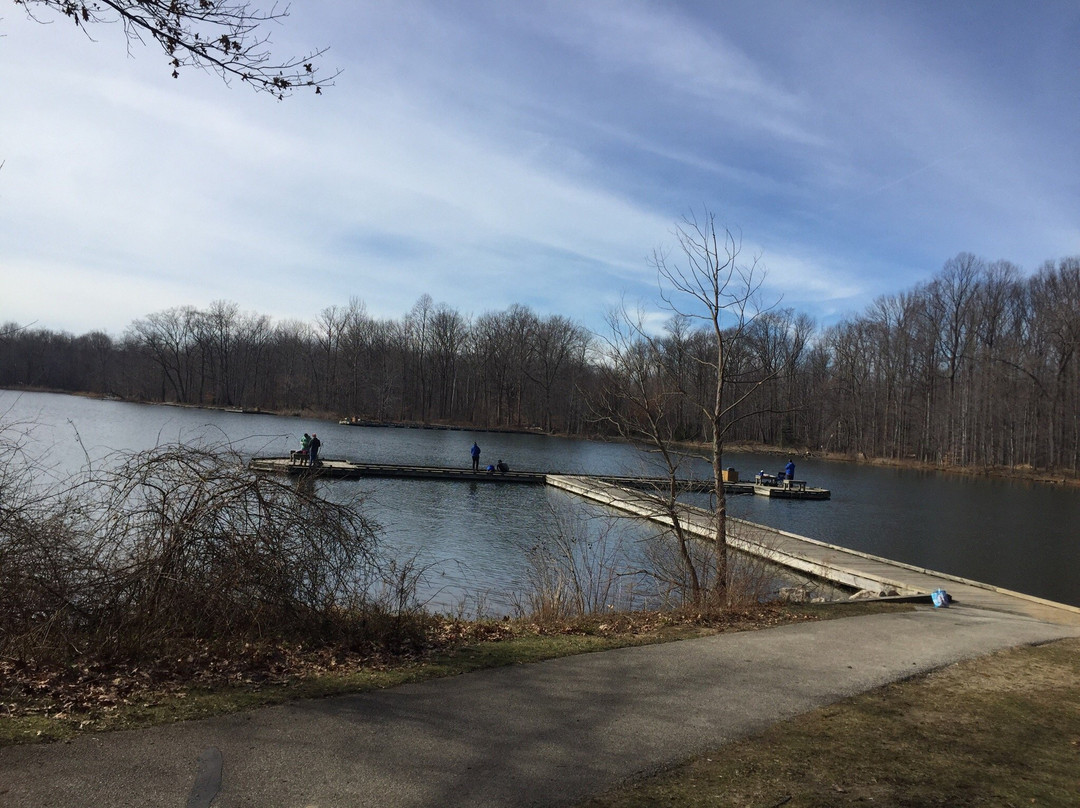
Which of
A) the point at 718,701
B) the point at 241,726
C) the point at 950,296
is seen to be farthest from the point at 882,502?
the point at 950,296

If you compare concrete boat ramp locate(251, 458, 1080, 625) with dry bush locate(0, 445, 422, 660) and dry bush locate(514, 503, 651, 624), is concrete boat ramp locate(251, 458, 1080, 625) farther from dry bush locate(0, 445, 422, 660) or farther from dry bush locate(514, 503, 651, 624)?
dry bush locate(514, 503, 651, 624)

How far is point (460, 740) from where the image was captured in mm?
4574

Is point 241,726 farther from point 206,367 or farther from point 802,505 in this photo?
point 206,367

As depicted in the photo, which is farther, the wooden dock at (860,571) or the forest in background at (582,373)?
the forest in background at (582,373)

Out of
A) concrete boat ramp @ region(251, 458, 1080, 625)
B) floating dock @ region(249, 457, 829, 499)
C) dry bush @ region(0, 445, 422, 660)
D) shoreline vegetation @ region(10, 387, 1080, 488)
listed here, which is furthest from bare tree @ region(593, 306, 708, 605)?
shoreline vegetation @ region(10, 387, 1080, 488)

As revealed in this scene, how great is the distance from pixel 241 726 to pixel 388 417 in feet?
267

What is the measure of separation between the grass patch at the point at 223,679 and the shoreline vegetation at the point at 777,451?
40.8 metres

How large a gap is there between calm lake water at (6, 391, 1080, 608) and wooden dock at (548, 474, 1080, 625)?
2.45m

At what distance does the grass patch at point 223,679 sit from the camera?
4.45 m

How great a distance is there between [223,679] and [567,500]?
1075 inches

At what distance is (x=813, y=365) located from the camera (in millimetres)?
83562

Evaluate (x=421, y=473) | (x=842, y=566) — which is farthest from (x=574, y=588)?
(x=421, y=473)

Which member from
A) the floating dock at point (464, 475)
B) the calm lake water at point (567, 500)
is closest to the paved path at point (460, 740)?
the calm lake water at point (567, 500)

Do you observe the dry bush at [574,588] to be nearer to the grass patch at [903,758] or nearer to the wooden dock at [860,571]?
the wooden dock at [860,571]
